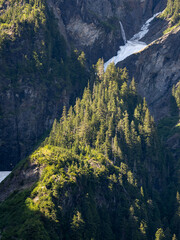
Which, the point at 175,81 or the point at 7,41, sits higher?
the point at 7,41

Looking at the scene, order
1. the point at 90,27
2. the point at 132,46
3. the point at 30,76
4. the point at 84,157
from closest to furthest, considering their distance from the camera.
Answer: the point at 84,157 < the point at 30,76 < the point at 90,27 < the point at 132,46

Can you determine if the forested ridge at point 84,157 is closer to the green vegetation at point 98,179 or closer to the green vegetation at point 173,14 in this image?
the green vegetation at point 98,179

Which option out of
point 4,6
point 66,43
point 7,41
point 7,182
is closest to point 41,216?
point 7,182

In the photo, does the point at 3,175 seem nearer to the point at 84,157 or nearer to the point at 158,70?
the point at 84,157

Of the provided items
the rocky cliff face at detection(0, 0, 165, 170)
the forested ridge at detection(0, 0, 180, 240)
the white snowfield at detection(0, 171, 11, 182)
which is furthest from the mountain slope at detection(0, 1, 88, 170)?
the white snowfield at detection(0, 171, 11, 182)

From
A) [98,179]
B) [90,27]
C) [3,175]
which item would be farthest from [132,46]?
[98,179]

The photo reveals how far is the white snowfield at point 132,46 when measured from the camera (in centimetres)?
14050

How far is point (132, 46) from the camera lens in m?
146

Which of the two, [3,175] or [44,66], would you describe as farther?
[44,66]

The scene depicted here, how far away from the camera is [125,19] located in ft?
531

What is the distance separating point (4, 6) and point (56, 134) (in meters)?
64.7

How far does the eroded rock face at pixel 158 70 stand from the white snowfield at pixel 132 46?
6.82m

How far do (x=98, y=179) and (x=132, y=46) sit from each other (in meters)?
79.6

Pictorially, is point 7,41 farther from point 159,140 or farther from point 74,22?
point 159,140
